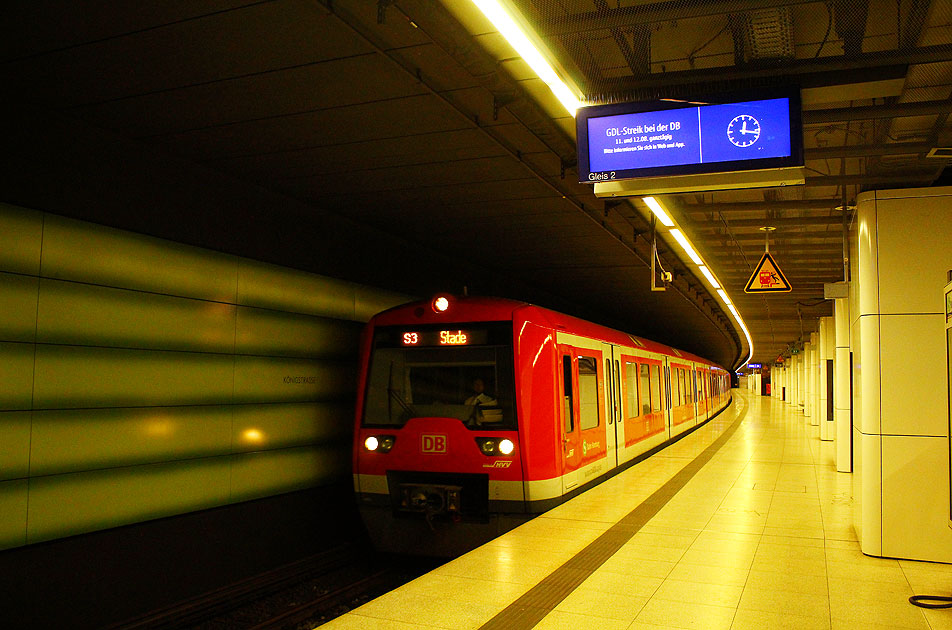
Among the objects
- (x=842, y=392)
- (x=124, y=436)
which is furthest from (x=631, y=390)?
(x=124, y=436)

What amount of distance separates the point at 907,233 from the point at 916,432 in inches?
57.2

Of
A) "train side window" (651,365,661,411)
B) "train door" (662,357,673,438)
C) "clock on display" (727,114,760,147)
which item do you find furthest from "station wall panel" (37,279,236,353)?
"train door" (662,357,673,438)

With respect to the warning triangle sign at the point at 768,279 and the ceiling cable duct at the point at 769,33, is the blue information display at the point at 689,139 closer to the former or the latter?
the ceiling cable duct at the point at 769,33

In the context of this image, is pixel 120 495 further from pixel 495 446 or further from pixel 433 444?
pixel 495 446

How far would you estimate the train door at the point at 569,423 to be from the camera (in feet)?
23.1

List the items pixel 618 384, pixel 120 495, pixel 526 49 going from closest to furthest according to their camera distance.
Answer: pixel 526 49 → pixel 120 495 → pixel 618 384

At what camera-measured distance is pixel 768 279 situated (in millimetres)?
8812

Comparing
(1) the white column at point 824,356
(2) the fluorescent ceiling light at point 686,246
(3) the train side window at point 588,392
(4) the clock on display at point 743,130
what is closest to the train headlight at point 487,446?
(3) the train side window at point 588,392

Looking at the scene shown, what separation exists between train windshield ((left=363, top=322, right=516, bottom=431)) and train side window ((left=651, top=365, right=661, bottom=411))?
685 cm

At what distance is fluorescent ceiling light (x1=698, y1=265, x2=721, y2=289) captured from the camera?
38.5 ft

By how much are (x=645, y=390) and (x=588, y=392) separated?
13.6 ft

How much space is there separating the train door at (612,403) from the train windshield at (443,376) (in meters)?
2.95

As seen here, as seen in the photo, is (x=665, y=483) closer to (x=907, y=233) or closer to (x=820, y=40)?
(x=907, y=233)

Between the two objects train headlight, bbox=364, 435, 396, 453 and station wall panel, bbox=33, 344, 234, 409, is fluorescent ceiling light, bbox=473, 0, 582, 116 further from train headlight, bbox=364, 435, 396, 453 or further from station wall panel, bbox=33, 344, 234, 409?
station wall panel, bbox=33, 344, 234, 409
